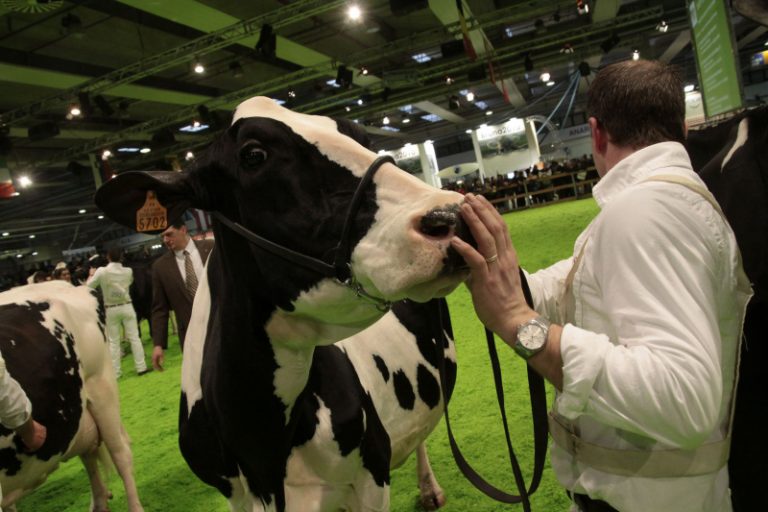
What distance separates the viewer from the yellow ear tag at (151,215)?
1.40 m

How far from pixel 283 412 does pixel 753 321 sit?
1205mm

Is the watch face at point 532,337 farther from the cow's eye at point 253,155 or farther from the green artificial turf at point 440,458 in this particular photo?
the green artificial turf at point 440,458

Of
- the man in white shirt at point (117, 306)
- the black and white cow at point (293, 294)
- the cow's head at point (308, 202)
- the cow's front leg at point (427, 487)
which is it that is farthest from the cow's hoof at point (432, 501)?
the man in white shirt at point (117, 306)

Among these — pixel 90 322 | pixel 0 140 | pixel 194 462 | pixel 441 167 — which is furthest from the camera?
pixel 441 167

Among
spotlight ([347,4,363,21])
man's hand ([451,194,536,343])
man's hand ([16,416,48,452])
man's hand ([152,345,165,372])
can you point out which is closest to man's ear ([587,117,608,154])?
man's hand ([451,194,536,343])

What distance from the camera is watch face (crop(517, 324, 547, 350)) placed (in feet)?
3.14

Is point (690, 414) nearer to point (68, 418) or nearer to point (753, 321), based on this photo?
point (753, 321)

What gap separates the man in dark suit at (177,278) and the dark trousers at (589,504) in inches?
142

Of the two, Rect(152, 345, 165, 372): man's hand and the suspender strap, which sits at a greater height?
the suspender strap

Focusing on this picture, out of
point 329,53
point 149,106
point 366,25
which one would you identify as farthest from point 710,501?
point 149,106

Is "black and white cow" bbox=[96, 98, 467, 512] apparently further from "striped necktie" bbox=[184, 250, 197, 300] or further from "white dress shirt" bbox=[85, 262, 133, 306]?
"white dress shirt" bbox=[85, 262, 133, 306]

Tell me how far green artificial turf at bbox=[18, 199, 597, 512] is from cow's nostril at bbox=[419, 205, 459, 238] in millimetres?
2115

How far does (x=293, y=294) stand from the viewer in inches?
47.8

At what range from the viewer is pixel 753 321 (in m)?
1.28
